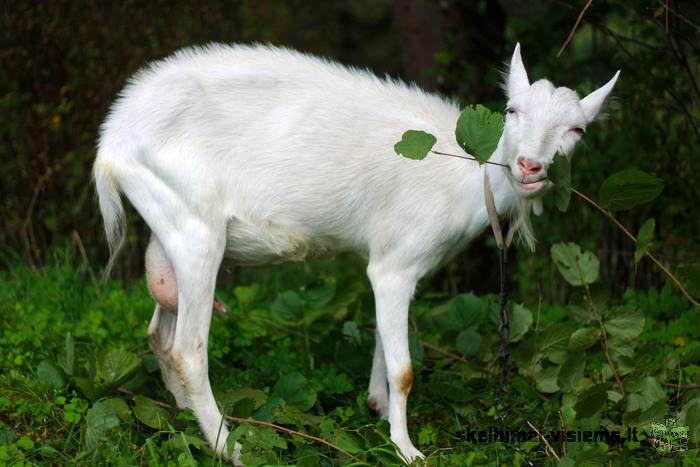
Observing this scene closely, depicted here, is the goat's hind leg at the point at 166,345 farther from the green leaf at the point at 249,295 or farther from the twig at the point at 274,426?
the green leaf at the point at 249,295

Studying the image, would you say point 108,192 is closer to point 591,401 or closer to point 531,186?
point 531,186

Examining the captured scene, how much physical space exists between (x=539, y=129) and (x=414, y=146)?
0.53 m

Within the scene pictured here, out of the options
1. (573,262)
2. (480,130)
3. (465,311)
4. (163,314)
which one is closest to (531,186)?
(480,130)

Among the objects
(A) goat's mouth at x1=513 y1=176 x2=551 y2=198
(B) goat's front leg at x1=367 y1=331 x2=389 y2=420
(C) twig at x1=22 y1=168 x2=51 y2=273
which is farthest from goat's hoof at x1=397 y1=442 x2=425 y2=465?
(C) twig at x1=22 y1=168 x2=51 y2=273

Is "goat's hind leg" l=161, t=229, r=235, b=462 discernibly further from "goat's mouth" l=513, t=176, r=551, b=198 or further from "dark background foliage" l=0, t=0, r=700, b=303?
"dark background foliage" l=0, t=0, r=700, b=303

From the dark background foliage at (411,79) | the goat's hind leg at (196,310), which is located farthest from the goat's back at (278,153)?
the dark background foliage at (411,79)

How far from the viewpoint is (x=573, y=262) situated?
3742mm

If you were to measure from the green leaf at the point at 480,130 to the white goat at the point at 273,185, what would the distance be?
41cm

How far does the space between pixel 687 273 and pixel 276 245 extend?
1.81 metres

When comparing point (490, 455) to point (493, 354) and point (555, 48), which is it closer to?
point (493, 354)

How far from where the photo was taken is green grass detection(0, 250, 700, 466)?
124 inches

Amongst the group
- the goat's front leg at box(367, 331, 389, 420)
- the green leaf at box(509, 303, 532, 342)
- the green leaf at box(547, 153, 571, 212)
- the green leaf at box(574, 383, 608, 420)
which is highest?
the green leaf at box(547, 153, 571, 212)

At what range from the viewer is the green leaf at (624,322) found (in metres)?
3.65

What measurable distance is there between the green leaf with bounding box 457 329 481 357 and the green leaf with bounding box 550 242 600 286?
608 millimetres
